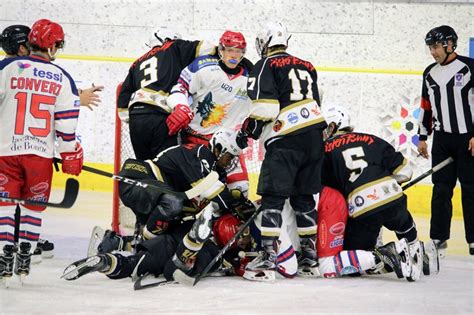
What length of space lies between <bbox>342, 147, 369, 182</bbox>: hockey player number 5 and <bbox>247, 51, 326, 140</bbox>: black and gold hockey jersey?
0.18 meters

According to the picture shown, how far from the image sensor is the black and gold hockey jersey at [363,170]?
4094 millimetres

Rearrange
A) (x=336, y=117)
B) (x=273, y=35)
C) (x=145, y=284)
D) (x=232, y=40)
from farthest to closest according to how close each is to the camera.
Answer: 1. (x=232, y=40)
2. (x=336, y=117)
3. (x=273, y=35)
4. (x=145, y=284)

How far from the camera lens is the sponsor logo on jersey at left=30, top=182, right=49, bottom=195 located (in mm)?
3881

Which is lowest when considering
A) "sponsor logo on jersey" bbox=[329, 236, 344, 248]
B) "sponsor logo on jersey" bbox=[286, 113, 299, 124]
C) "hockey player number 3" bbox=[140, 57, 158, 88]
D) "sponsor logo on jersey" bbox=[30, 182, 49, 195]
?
"sponsor logo on jersey" bbox=[329, 236, 344, 248]

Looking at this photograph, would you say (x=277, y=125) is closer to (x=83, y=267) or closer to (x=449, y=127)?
(x=83, y=267)

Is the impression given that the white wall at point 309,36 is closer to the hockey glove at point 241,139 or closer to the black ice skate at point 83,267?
the hockey glove at point 241,139

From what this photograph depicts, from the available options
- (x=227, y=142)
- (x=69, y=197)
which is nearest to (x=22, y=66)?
(x=69, y=197)

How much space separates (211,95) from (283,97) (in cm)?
84

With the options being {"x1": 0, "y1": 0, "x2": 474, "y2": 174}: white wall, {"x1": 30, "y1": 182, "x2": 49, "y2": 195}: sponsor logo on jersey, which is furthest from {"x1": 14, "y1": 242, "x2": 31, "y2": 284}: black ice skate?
{"x1": 0, "y1": 0, "x2": 474, "y2": 174}: white wall

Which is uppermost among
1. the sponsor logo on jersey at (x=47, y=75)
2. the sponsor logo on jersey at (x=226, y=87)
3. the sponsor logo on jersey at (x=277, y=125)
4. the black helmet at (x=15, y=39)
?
the black helmet at (x=15, y=39)

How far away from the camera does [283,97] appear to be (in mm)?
4125

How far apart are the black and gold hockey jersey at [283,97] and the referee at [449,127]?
3.99 ft

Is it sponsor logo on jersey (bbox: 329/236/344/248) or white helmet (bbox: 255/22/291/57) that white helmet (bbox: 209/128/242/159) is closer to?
white helmet (bbox: 255/22/291/57)

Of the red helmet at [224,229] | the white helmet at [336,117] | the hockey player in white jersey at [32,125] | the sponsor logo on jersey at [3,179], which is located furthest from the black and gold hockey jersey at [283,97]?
the sponsor logo on jersey at [3,179]
